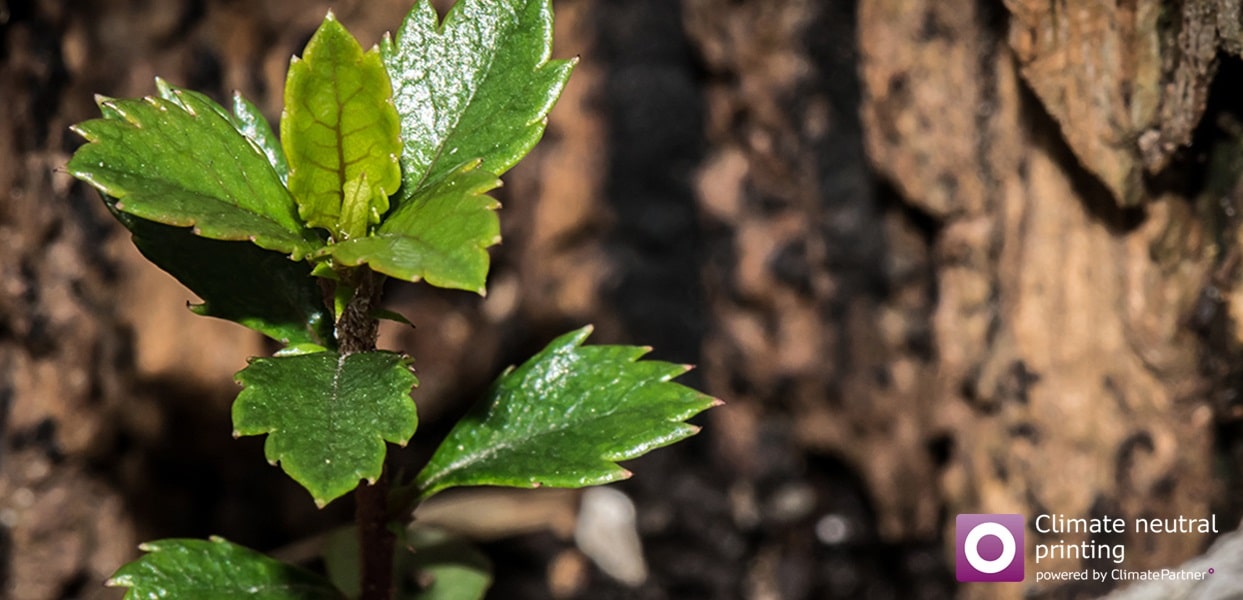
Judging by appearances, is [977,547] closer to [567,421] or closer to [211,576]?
[567,421]

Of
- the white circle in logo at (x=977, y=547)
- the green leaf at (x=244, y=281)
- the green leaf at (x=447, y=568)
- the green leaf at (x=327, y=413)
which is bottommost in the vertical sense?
the white circle in logo at (x=977, y=547)

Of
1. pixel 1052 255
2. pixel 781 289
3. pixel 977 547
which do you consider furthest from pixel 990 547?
pixel 781 289

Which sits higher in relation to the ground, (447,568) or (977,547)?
(447,568)

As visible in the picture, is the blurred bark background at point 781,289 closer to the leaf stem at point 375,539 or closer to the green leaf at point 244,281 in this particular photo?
the green leaf at point 244,281

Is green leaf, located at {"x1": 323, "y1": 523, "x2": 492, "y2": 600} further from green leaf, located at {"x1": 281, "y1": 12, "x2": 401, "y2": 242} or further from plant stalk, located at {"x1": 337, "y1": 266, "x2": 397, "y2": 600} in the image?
green leaf, located at {"x1": 281, "y1": 12, "x2": 401, "y2": 242}

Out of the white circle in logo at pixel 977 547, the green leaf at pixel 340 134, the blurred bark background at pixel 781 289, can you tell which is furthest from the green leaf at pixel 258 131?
the white circle in logo at pixel 977 547

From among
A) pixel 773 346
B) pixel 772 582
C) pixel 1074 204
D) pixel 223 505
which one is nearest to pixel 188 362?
pixel 223 505

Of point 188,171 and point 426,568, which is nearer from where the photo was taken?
point 188,171

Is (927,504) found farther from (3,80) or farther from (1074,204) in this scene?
(3,80)
